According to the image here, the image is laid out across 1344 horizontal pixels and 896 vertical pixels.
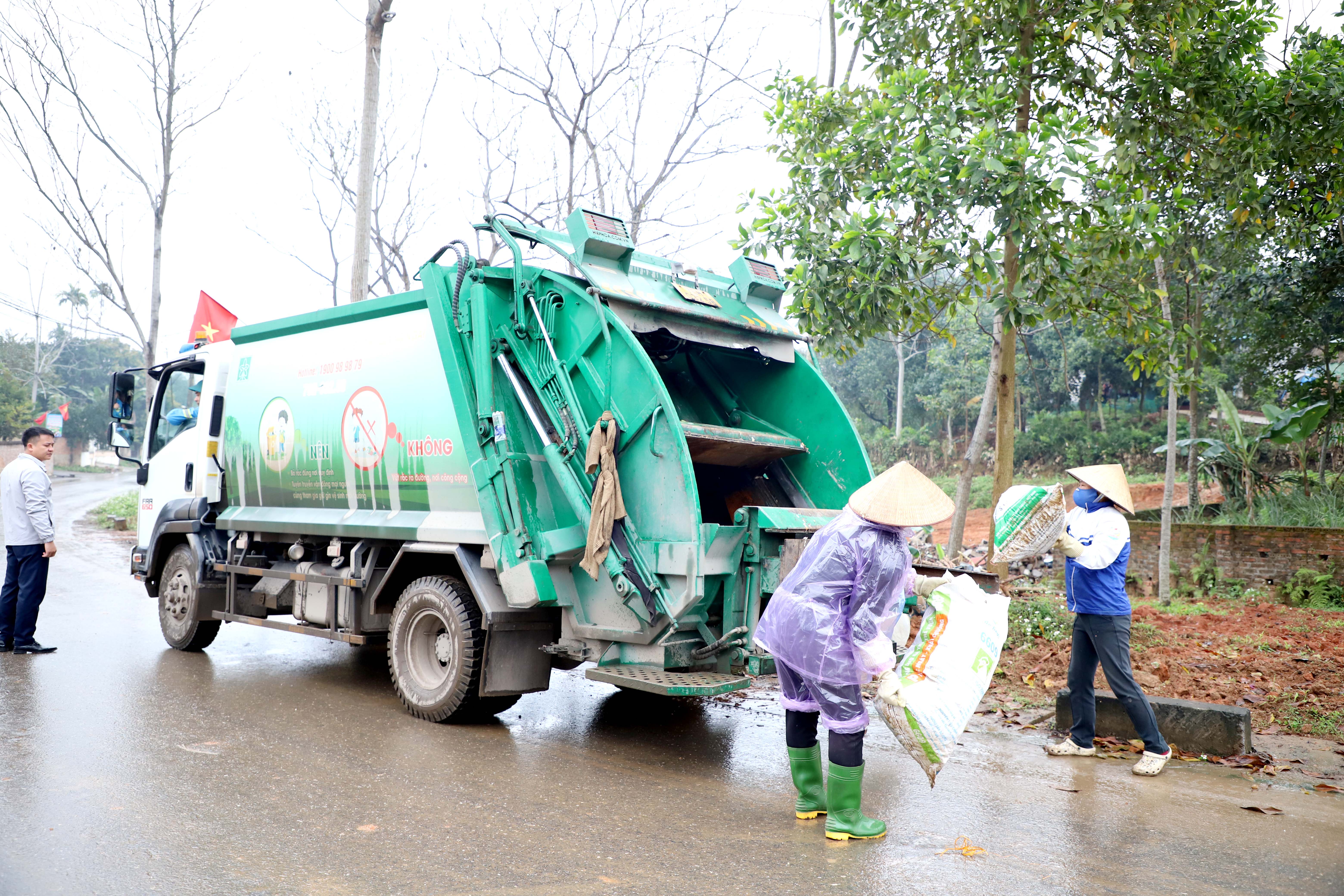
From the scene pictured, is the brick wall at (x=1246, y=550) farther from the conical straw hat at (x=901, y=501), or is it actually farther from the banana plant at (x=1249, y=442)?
the conical straw hat at (x=901, y=501)

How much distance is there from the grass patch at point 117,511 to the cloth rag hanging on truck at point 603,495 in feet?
55.6

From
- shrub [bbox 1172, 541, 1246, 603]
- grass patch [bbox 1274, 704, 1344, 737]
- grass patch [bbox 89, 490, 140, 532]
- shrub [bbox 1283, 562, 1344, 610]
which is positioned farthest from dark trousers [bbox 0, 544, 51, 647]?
grass patch [bbox 89, 490, 140, 532]

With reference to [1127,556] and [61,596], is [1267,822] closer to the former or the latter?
[1127,556]

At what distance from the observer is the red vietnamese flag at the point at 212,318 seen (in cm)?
1144

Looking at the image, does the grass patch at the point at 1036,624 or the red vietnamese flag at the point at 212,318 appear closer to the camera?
the grass patch at the point at 1036,624

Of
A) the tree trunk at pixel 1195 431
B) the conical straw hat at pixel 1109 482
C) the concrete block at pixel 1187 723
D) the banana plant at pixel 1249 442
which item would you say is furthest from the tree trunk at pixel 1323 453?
the conical straw hat at pixel 1109 482

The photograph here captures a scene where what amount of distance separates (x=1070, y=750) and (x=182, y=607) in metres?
6.56

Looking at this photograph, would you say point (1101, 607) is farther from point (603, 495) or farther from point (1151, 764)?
point (603, 495)

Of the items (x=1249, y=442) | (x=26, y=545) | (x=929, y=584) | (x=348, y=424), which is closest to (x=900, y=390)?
(x=1249, y=442)

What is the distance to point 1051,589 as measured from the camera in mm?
10430

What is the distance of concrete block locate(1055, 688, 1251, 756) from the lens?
5113 millimetres

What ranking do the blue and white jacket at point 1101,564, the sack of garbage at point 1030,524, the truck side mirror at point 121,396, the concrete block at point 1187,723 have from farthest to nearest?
the truck side mirror at point 121,396
the concrete block at point 1187,723
the blue and white jacket at point 1101,564
the sack of garbage at point 1030,524

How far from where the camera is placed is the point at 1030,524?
15.2ft

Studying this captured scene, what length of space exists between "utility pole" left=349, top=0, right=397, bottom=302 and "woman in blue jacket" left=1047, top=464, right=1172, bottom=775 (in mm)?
9231
